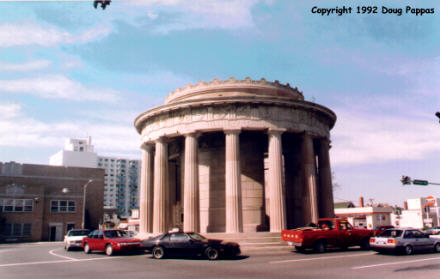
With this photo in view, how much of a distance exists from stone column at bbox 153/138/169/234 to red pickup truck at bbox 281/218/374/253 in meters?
11.8

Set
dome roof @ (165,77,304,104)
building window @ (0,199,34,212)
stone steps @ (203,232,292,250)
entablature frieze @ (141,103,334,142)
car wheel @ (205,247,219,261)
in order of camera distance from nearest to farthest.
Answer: car wheel @ (205,247,219,261) → stone steps @ (203,232,292,250) → entablature frieze @ (141,103,334,142) → dome roof @ (165,77,304,104) → building window @ (0,199,34,212)

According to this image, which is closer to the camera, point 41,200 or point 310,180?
point 310,180

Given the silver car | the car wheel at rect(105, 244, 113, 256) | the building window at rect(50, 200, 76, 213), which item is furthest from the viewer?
the building window at rect(50, 200, 76, 213)

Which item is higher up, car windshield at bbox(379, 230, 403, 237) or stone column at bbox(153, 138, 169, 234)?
stone column at bbox(153, 138, 169, 234)

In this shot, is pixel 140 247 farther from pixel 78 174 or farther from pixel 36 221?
pixel 78 174

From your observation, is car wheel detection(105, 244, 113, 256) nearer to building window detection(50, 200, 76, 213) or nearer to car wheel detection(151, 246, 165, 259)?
car wheel detection(151, 246, 165, 259)

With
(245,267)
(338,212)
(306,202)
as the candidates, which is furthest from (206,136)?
(338,212)

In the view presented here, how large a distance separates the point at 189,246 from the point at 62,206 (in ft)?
158

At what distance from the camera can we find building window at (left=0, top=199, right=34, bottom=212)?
5704cm

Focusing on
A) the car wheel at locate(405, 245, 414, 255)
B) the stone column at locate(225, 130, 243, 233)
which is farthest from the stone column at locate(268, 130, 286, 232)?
the car wheel at locate(405, 245, 414, 255)

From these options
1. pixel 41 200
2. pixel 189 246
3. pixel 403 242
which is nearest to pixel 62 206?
pixel 41 200

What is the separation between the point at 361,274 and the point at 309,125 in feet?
65.7

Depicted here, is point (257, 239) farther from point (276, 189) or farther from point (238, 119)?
point (238, 119)

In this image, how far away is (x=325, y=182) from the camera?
34.6 m
